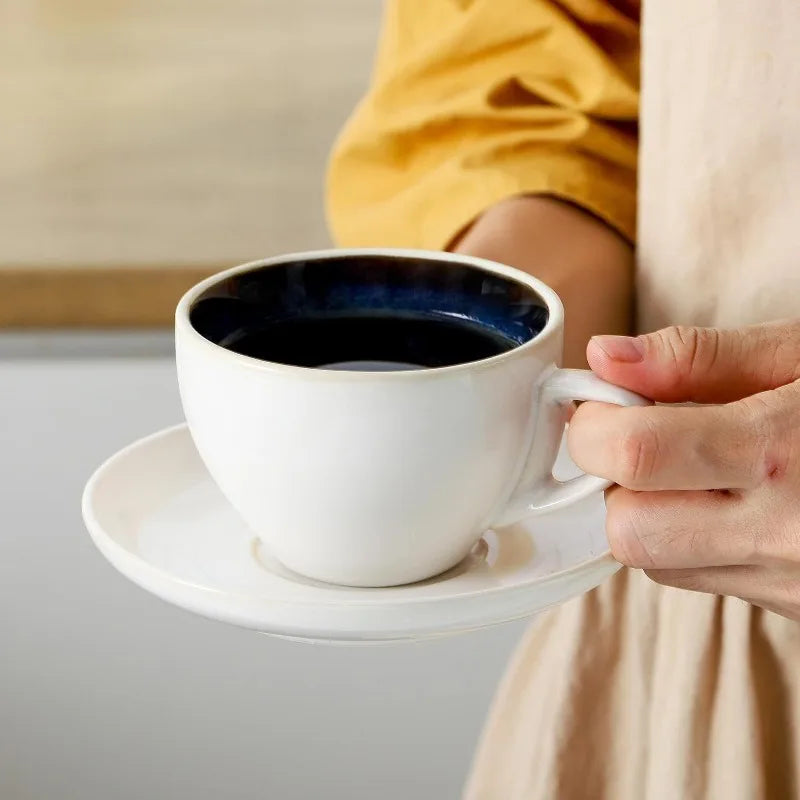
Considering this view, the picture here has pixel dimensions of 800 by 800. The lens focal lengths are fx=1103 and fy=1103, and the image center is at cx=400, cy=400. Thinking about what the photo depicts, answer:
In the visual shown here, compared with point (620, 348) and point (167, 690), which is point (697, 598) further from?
point (167, 690)

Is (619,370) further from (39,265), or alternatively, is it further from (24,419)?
(24,419)

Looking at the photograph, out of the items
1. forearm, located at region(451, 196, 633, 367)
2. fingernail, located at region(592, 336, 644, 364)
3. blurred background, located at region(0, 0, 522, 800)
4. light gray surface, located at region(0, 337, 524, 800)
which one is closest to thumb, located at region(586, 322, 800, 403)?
fingernail, located at region(592, 336, 644, 364)

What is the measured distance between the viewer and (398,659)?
3.04ft

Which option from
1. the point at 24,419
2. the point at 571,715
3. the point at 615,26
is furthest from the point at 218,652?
the point at 615,26

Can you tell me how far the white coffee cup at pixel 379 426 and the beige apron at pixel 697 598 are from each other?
140mm

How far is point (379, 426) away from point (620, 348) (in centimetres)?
8

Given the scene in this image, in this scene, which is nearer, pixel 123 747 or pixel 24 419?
pixel 24 419

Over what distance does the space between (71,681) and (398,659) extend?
0.28 metres

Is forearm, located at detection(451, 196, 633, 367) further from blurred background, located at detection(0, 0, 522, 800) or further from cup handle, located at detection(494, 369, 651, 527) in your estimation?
blurred background, located at detection(0, 0, 522, 800)

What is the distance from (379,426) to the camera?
0.29 metres

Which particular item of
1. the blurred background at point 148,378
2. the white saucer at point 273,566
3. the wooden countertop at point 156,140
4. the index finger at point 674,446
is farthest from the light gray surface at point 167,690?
the index finger at point 674,446

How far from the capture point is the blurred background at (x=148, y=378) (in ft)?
2.40

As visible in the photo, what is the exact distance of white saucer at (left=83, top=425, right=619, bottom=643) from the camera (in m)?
0.28

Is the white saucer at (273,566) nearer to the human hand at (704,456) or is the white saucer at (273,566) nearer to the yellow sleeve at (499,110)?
the human hand at (704,456)
